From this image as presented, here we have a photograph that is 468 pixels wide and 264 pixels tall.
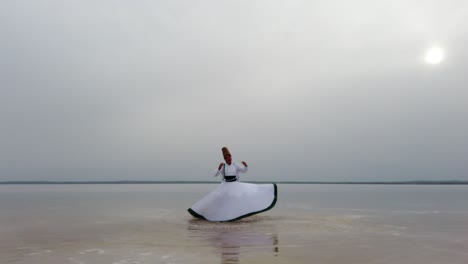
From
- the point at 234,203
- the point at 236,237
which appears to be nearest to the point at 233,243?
the point at 236,237

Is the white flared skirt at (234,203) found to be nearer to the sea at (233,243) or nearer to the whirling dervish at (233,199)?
the whirling dervish at (233,199)

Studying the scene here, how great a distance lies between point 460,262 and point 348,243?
8.07 feet

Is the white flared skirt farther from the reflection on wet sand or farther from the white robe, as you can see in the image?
the reflection on wet sand

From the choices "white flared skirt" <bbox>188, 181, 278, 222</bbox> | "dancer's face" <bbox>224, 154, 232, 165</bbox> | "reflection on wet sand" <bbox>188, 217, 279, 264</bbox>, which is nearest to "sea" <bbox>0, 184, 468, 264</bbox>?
A: "reflection on wet sand" <bbox>188, 217, 279, 264</bbox>

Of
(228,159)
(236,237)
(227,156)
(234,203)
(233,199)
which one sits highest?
(227,156)

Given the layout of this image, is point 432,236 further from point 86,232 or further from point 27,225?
point 27,225

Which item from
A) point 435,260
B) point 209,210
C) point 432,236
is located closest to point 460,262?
point 435,260

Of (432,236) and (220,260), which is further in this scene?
A: (432,236)

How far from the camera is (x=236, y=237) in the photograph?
10.2 metres

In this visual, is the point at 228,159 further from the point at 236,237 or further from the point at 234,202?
the point at 236,237

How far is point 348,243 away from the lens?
9367 mm

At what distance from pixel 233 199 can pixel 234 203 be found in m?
0.16

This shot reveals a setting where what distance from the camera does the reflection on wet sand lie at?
813cm

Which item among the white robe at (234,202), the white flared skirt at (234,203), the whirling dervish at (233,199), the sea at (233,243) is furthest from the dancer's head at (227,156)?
the sea at (233,243)
